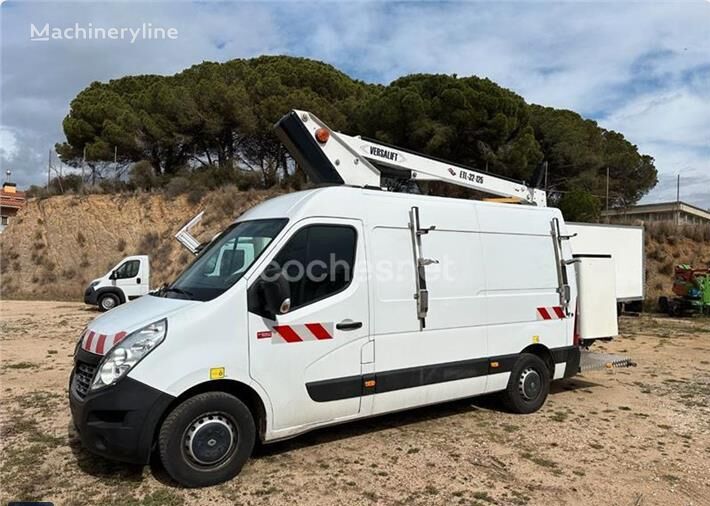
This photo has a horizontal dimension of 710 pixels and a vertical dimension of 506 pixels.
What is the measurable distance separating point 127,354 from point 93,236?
1104 inches

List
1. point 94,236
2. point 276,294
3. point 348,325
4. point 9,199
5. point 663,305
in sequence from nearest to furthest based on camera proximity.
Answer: point 276,294
point 348,325
point 663,305
point 94,236
point 9,199

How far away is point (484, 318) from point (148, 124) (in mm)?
26478

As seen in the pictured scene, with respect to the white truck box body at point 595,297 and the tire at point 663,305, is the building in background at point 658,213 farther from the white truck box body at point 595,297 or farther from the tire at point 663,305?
the white truck box body at point 595,297

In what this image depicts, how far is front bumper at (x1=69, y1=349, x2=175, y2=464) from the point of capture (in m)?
3.95

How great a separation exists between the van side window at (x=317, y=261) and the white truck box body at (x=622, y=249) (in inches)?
397

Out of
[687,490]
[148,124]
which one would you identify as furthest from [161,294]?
[148,124]

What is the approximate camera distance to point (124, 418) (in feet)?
13.0

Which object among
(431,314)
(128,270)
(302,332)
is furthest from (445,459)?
(128,270)

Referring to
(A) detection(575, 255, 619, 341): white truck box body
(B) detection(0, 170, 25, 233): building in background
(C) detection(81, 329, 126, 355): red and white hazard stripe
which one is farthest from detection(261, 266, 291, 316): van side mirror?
(B) detection(0, 170, 25, 233): building in background

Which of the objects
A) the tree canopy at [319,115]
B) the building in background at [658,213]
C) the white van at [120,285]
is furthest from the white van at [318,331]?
the building in background at [658,213]

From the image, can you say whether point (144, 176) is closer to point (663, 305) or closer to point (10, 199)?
point (663, 305)

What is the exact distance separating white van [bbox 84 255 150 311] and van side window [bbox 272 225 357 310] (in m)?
14.8

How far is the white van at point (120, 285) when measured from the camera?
58.5 ft

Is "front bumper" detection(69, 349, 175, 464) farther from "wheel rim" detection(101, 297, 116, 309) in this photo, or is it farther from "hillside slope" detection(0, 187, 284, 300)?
"hillside slope" detection(0, 187, 284, 300)
